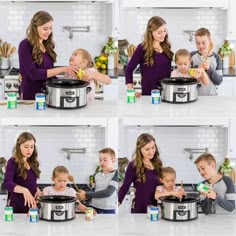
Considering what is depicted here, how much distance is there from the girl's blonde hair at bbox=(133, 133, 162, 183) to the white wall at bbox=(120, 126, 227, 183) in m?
0.03

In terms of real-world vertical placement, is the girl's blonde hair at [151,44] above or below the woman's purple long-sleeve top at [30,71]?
above

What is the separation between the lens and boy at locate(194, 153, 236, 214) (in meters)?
6.56

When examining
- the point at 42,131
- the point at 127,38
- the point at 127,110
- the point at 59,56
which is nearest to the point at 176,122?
the point at 127,110

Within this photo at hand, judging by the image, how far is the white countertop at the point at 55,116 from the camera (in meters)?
6.34

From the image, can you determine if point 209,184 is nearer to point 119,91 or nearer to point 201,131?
point 201,131

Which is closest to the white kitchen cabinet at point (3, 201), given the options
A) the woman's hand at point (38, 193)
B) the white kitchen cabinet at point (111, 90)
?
the woman's hand at point (38, 193)

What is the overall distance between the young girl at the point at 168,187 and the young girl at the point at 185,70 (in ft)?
2.22

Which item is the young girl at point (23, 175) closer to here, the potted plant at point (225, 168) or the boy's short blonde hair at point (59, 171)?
the boy's short blonde hair at point (59, 171)

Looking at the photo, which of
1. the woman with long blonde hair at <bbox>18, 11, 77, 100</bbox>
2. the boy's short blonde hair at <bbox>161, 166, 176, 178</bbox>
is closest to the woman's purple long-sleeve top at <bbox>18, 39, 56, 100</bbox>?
the woman with long blonde hair at <bbox>18, 11, 77, 100</bbox>

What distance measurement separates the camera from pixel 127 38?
25.6 ft

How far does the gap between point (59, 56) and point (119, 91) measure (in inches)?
34.1

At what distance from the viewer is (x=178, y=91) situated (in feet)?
21.8

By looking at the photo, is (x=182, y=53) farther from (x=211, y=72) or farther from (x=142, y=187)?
(x=142, y=187)

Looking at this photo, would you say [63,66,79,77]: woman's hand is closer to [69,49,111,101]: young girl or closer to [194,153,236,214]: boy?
[69,49,111,101]: young girl
